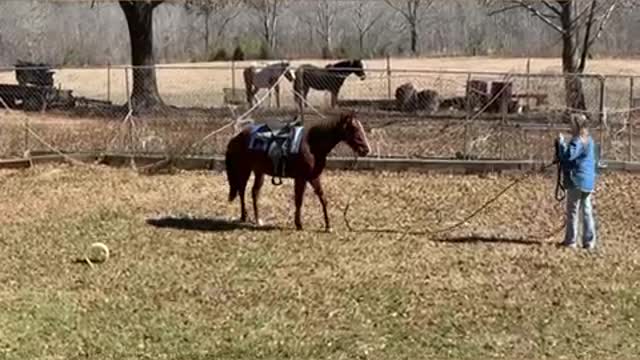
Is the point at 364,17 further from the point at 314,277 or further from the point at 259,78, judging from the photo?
the point at 314,277

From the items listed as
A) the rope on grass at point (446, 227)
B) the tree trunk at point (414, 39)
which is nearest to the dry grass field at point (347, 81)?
the tree trunk at point (414, 39)

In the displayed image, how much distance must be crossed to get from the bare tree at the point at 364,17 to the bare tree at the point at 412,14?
1.55 m

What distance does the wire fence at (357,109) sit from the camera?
1997 cm

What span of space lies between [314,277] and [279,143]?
10.4 feet

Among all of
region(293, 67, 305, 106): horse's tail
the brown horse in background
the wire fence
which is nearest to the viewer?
the wire fence

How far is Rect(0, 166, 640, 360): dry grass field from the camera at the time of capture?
9.16 m

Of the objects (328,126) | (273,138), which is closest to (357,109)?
(273,138)

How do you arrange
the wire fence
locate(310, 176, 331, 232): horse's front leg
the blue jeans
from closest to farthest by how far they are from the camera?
the blue jeans
locate(310, 176, 331, 232): horse's front leg
the wire fence

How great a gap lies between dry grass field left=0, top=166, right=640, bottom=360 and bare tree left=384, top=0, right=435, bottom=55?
3759 cm

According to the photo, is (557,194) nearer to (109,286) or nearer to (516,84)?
(109,286)

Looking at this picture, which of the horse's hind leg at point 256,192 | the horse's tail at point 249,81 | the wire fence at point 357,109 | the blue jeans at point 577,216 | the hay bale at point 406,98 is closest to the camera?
the blue jeans at point 577,216

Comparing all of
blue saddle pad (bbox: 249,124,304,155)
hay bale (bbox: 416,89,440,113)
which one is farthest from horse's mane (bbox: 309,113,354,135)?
hay bale (bbox: 416,89,440,113)

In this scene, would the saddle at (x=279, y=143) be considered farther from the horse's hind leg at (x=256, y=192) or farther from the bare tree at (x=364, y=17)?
the bare tree at (x=364, y=17)

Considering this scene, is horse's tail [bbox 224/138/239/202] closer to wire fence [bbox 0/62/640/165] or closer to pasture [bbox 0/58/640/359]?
pasture [bbox 0/58/640/359]
